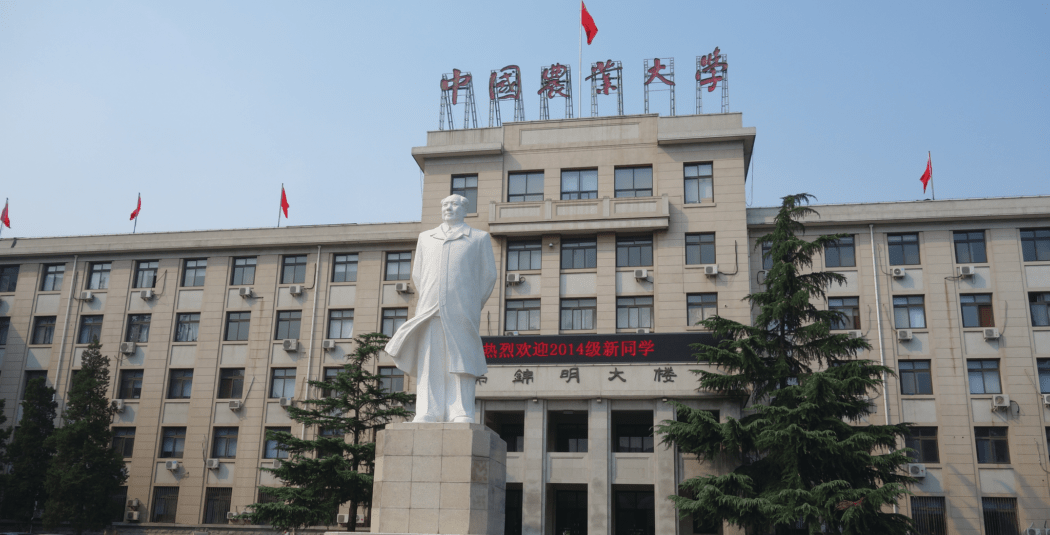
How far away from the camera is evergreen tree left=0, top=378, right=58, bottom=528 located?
925 inches

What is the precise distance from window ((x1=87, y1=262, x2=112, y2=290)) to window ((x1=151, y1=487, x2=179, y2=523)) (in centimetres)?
710

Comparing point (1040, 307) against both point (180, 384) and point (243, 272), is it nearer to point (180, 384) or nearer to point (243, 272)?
point (243, 272)

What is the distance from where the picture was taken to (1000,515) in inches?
846

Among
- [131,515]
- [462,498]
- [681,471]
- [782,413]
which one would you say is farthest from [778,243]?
[131,515]

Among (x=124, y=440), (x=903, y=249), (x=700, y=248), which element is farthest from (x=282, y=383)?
(x=903, y=249)

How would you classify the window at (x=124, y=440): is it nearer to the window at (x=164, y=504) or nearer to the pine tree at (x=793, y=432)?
the window at (x=164, y=504)

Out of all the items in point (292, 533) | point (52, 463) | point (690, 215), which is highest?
point (690, 215)

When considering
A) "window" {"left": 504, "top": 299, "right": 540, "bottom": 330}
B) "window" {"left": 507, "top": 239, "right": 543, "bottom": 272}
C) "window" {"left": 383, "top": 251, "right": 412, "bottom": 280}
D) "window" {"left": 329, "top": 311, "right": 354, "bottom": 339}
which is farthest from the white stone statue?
"window" {"left": 329, "top": 311, "right": 354, "bottom": 339}

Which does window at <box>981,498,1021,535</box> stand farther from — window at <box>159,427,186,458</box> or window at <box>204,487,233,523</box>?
window at <box>159,427,186,458</box>

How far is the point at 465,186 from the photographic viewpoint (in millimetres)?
25812

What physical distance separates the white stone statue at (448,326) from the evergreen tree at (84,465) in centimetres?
1730

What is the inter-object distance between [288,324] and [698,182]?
12909 mm

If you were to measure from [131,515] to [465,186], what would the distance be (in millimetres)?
13493

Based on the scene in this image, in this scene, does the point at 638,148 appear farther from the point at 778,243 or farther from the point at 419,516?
the point at 419,516
